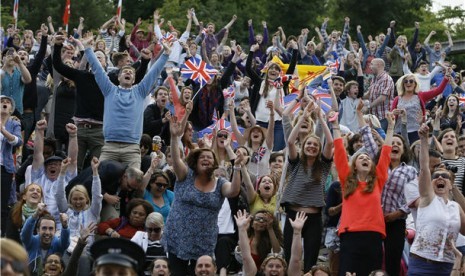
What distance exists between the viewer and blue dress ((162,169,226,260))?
40.7ft

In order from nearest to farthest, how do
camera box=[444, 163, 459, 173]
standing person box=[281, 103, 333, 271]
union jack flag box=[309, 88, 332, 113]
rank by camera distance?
1. standing person box=[281, 103, 333, 271]
2. camera box=[444, 163, 459, 173]
3. union jack flag box=[309, 88, 332, 113]

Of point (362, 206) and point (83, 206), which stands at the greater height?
point (362, 206)

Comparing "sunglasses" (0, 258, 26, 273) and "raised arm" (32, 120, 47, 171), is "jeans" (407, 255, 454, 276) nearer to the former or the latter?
"raised arm" (32, 120, 47, 171)

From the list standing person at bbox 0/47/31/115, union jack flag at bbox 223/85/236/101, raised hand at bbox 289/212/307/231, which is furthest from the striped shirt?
union jack flag at bbox 223/85/236/101

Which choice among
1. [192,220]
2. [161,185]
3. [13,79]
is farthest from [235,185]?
[13,79]

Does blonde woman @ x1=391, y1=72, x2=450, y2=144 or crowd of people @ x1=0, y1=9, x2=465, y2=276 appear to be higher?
blonde woman @ x1=391, y1=72, x2=450, y2=144

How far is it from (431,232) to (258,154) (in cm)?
418

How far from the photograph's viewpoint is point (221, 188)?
1250 cm

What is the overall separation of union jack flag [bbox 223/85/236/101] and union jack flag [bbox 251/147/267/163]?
375 cm

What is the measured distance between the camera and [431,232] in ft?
41.7

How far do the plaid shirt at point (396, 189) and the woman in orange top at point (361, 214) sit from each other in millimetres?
Answer: 452

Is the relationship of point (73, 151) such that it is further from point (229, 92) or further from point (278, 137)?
point (229, 92)

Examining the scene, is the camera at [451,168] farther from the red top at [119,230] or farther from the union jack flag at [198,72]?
the union jack flag at [198,72]

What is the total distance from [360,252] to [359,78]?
26.4 feet
